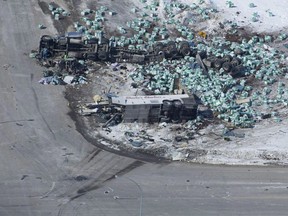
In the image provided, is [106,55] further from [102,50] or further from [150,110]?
[150,110]

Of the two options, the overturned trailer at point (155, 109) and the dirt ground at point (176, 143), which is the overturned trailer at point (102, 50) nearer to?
the dirt ground at point (176, 143)

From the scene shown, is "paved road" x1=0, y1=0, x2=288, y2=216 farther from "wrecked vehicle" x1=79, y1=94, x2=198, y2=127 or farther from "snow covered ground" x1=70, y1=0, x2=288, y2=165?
"wrecked vehicle" x1=79, y1=94, x2=198, y2=127

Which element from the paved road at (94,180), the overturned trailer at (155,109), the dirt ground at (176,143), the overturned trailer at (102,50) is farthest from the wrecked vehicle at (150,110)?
the overturned trailer at (102,50)

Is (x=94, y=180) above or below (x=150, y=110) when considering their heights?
below

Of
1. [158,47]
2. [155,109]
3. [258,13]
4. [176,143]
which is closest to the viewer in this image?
[176,143]

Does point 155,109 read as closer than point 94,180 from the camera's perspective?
No

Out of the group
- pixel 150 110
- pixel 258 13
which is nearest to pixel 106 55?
pixel 150 110

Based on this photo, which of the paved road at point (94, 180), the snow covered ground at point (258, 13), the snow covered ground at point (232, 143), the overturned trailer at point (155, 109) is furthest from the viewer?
the snow covered ground at point (258, 13)
